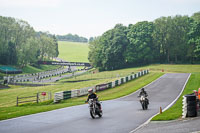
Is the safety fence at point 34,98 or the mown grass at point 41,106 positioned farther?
the safety fence at point 34,98

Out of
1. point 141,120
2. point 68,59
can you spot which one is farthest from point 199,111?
point 68,59

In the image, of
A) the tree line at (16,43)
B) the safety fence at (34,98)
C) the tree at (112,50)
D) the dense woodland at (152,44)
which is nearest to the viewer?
the safety fence at (34,98)

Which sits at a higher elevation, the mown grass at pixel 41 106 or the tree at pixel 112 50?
the tree at pixel 112 50

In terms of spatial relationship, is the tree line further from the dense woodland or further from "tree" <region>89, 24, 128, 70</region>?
the dense woodland

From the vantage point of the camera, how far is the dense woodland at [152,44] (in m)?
99.3

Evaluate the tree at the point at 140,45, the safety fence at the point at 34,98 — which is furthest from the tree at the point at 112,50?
the safety fence at the point at 34,98

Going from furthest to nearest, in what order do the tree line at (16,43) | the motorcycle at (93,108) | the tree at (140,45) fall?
the tree line at (16,43)
the tree at (140,45)
the motorcycle at (93,108)

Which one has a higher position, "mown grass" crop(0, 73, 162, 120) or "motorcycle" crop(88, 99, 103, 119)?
"motorcycle" crop(88, 99, 103, 119)

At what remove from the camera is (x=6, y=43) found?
108000 millimetres

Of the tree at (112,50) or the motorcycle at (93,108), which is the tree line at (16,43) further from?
the motorcycle at (93,108)

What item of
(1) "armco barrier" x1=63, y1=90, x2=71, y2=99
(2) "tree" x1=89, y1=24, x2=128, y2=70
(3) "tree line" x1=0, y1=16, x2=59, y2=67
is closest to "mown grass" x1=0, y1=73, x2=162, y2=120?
(1) "armco barrier" x1=63, y1=90, x2=71, y2=99

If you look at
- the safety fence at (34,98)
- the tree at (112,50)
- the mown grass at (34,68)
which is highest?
the tree at (112,50)

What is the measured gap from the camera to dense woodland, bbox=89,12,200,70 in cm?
9931

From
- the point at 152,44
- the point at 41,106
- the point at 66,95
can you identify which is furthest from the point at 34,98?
the point at 152,44
